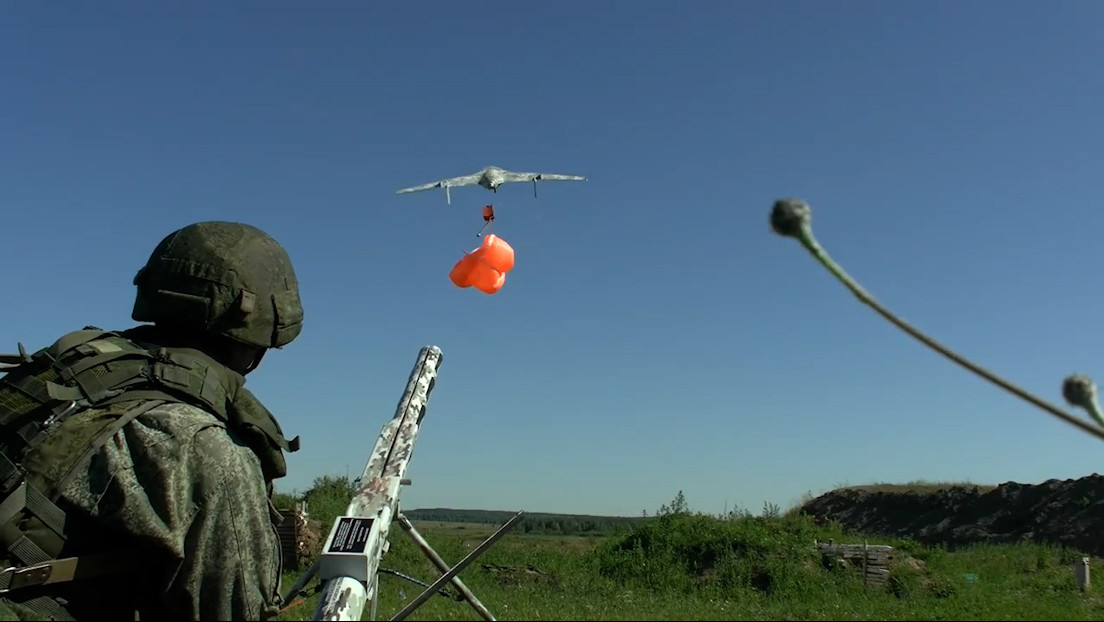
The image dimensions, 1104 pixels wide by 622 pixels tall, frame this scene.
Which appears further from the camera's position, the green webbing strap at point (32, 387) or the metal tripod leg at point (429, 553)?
the metal tripod leg at point (429, 553)

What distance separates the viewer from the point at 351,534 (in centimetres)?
333

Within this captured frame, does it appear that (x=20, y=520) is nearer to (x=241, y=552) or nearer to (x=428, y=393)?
(x=241, y=552)

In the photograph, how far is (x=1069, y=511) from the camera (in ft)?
99.0

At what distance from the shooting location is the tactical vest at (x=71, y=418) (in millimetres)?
3469

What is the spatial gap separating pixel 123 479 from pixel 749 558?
12.4m

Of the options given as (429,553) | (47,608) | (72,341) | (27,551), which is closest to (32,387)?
(72,341)

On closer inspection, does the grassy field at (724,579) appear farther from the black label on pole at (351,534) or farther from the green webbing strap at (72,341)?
the black label on pole at (351,534)

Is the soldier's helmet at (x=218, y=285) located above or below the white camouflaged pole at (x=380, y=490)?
above

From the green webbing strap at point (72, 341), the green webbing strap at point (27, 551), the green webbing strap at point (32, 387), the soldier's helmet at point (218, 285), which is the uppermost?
the soldier's helmet at point (218, 285)

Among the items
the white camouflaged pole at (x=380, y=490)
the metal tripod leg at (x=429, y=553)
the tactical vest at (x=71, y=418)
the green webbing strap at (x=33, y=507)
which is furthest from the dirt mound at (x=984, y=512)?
the green webbing strap at (x=33, y=507)

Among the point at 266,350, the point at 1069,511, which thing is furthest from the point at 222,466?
the point at 1069,511

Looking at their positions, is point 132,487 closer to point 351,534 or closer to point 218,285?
point 351,534

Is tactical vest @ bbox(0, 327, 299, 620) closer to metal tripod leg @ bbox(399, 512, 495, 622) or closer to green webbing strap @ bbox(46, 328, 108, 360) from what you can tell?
green webbing strap @ bbox(46, 328, 108, 360)

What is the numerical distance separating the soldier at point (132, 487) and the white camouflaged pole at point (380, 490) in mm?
464
